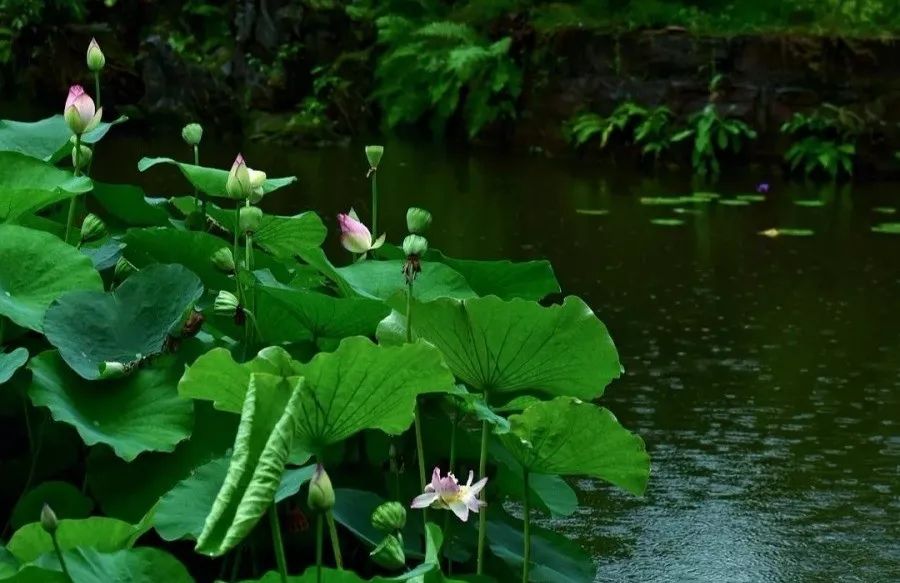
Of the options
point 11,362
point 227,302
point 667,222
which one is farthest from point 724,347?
point 11,362

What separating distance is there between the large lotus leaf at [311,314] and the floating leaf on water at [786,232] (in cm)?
542

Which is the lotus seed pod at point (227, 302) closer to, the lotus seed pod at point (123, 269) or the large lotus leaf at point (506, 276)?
the lotus seed pod at point (123, 269)

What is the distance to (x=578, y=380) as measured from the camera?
1.50 m

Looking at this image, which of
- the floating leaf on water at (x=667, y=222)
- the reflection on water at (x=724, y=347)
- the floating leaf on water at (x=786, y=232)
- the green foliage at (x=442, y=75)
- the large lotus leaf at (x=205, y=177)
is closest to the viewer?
the large lotus leaf at (x=205, y=177)

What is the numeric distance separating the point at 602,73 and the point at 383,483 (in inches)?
372

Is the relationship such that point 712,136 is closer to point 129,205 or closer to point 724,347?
point 724,347

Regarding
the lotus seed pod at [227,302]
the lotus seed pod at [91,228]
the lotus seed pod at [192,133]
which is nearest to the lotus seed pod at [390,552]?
the lotus seed pod at [227,302]

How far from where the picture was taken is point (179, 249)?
1.72 m

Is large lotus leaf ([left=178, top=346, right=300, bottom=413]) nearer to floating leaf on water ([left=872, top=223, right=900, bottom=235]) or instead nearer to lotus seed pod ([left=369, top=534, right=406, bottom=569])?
lotus seed pod ([left=369, top=534, right=406, bottom=569])

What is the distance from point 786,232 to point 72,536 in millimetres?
6033

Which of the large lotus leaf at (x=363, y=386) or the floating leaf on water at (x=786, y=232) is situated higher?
the large lotus leaf at (x=363, y=386)

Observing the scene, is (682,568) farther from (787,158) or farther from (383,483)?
(787,158)

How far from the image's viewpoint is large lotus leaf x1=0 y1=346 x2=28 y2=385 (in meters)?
1.34

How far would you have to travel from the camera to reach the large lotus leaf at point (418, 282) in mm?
1713
